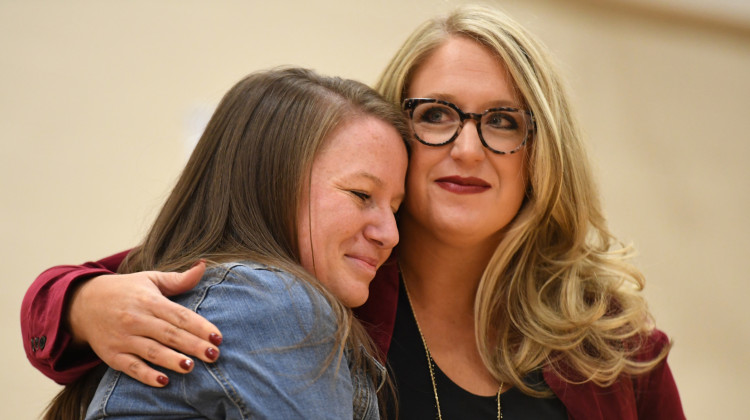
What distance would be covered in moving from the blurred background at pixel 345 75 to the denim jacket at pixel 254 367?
3.77 ft

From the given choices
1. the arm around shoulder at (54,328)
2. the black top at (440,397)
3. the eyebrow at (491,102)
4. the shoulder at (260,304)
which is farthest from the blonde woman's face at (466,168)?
the arm around shoulder at (54,328)

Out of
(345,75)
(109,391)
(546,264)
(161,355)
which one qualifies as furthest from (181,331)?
(345,75)

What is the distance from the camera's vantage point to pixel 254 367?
1.20 m

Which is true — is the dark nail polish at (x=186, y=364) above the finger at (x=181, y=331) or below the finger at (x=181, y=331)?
below

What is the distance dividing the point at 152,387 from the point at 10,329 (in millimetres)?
1637

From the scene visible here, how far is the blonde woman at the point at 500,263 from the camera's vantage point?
6.21ft

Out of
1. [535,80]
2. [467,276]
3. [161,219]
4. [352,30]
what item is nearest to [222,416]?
[161,219]

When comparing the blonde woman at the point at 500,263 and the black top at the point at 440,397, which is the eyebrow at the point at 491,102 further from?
the black top at the point at 440,397

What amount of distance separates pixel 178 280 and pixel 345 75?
2.19 meters

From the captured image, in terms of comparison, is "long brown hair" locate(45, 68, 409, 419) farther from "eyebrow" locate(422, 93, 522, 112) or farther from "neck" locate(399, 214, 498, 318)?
"neck" locate(399, 214, 498, 318)

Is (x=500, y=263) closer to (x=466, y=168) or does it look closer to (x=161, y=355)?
(x=466, y=168)

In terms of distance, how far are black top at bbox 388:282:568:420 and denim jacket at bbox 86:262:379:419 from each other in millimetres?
522

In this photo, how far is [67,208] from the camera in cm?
277

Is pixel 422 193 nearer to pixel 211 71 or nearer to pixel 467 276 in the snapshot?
pixel 467 276
